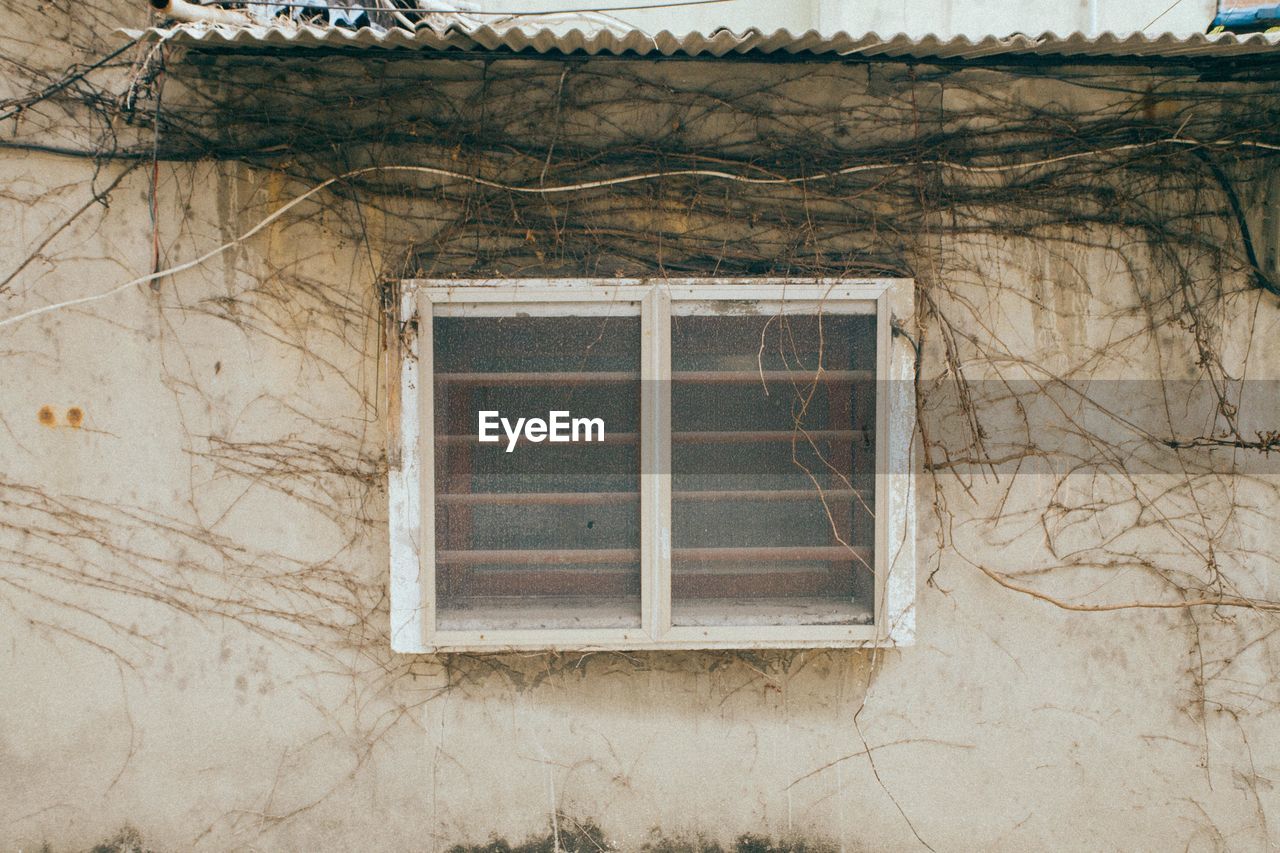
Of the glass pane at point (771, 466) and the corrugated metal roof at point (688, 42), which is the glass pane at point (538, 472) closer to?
the glass pane at point (771, 466)

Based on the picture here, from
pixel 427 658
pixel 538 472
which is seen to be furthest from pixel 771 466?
pixel 427 658

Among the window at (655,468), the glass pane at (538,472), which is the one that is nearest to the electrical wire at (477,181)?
the window at (655,468)

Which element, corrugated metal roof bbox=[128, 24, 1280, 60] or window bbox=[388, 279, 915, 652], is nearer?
corrugated metal roof bbox=[128, 24, 1280, 60]

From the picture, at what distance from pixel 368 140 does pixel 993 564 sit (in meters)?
3.04

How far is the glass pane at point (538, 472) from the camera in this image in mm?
3389

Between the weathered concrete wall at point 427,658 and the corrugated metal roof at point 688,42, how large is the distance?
0.41 m

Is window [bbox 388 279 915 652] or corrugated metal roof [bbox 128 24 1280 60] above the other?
corrugated metal roof [bbox 128 24 1280 60]

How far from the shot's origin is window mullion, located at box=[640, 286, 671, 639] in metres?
3.33

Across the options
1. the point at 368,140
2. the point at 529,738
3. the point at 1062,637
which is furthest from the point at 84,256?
the point at 1062,637

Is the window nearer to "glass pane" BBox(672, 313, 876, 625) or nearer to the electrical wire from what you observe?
"glass pane" BBox(672, 313, 876, 625)

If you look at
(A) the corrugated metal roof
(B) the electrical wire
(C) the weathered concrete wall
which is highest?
(A) the corrugated metal roof

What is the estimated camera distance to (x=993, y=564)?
11.3 feet

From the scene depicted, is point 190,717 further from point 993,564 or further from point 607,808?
point 993,564

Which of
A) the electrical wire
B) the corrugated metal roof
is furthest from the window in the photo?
the corrugated metal roof
